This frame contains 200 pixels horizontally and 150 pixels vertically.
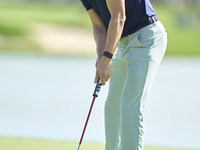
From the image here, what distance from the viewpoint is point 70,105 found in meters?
7.43

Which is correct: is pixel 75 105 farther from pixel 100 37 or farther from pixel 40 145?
pixel 100 37

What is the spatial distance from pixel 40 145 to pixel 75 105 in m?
2.73

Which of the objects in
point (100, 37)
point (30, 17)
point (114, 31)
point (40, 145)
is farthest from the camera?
point (30, 17)

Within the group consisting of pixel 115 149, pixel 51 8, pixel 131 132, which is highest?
pixel 131 132

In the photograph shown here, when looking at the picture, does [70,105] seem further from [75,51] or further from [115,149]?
[75,51]

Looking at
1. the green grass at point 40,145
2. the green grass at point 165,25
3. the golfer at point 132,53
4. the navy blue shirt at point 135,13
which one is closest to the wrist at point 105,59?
the golfer at point 132,53

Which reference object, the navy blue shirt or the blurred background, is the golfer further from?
the blurred background

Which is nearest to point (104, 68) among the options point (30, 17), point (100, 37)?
point (100, 37)

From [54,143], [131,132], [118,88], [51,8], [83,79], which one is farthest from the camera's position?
[51,8]

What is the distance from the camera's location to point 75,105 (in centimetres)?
742

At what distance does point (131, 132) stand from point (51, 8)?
39211 mm

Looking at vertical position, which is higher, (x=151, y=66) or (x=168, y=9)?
(x=151, y=66)

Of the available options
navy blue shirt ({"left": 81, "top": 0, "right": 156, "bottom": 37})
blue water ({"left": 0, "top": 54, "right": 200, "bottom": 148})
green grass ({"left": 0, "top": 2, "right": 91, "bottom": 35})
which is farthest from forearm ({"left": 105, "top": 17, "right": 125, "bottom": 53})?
green grass ({"left": 0, "top": 2, "right": 91, "bottom": 35})

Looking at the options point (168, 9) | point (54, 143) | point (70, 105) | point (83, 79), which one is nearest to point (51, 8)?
point (168, 9)
